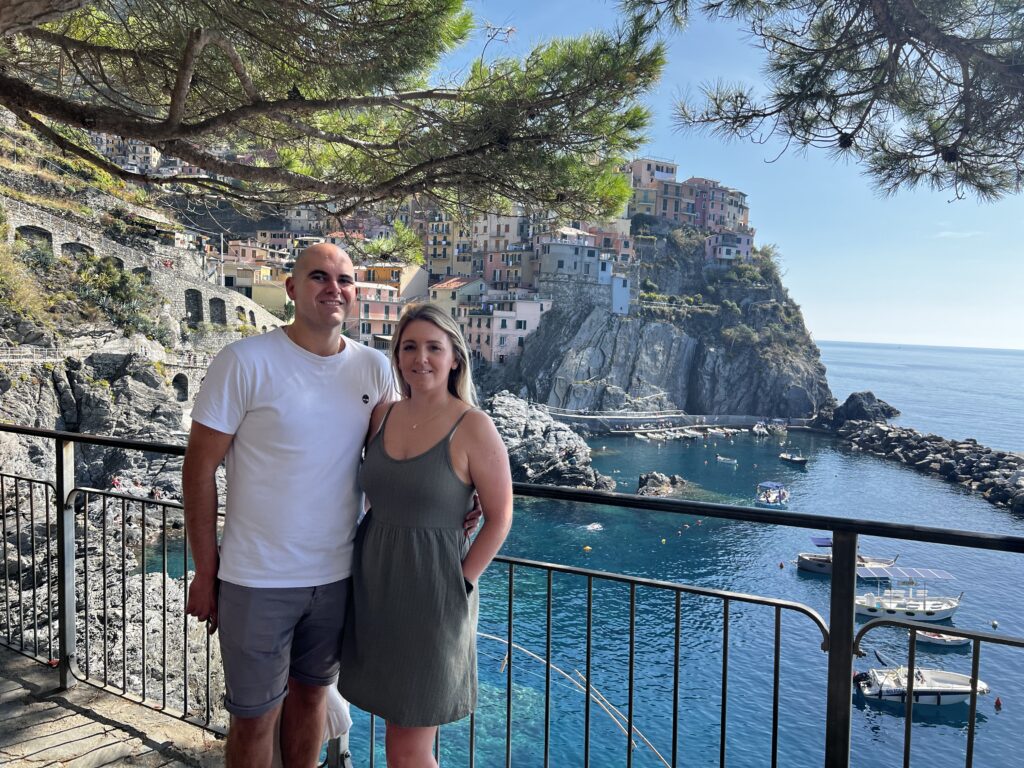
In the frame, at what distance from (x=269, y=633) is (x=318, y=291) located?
777 mm

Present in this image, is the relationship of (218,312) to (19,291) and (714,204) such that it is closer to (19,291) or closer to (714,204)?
(19,291)

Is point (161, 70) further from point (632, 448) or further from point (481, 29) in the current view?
point (632, 448)

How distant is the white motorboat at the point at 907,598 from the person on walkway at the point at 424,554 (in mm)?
20316

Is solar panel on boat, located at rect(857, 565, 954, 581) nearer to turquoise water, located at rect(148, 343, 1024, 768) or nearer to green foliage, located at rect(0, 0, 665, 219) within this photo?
turquoise water, located at rect(148, 343, 1024, 768)

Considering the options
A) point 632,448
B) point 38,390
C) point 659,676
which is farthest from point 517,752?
point 632,448

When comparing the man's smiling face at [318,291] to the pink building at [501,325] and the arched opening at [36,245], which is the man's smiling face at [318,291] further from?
the pink building at [501,325]

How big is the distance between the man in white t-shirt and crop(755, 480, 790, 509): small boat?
31.7m

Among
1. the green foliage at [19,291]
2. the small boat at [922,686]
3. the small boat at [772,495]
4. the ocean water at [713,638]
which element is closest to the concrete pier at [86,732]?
the ocean water at [713,638]

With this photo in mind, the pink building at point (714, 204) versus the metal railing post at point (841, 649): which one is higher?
the pink building at point (714, 204)

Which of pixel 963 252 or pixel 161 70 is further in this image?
pixel 963 252

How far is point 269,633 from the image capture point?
157 cm

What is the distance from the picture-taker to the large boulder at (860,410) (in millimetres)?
49719

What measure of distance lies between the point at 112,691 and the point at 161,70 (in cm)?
303

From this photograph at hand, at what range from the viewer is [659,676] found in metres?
17.4
